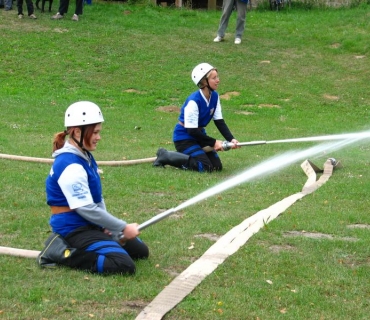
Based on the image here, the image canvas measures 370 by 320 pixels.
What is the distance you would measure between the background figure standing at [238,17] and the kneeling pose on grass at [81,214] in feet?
63.8

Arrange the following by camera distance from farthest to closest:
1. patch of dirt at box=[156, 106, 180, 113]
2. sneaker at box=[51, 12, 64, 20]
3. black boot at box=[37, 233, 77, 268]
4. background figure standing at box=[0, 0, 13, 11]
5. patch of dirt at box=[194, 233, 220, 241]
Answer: background figure standing at box=[0, 0, 13, 11]
sneaker at box=[51, 12, 64, 20]
patch of dirt at box=[156, 106, 180, 113]
patch of dirt at box=[194, 233, 220, 241]
black boot at box=[37, 233, 77, 268]

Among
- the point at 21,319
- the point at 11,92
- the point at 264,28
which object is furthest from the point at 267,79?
the point at 21,319

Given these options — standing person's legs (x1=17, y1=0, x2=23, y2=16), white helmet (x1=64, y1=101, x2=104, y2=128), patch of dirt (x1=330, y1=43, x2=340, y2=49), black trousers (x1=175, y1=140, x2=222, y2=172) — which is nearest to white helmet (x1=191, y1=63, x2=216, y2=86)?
black trousers (x1=175, y1=140, x2=222, y2=172)

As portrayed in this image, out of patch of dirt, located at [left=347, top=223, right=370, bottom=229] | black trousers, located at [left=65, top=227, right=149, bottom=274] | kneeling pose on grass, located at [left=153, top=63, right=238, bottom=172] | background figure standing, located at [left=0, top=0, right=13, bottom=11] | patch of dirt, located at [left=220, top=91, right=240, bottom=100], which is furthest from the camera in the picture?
background figure standing, located at [left=0, top=0, right=13, bottom=11]

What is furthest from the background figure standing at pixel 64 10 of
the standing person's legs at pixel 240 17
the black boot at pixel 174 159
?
the black boot at pixel 174 159

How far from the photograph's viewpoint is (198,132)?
12.4 metres

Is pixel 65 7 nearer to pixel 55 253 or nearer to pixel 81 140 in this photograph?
pixel 81 140

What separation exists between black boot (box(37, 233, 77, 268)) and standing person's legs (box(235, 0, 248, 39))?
1978 cm

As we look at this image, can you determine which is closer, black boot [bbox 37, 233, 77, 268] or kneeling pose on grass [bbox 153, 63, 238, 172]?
black boot [bbox 37, 233, 77, 268]

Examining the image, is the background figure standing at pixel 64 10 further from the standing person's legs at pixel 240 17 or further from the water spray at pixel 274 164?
the water spray at pixel 274 164

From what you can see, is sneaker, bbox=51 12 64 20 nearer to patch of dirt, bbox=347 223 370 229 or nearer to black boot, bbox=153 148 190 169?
black boot, bbox=153 148 190 169

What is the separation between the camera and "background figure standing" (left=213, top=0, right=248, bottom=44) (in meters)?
25.7

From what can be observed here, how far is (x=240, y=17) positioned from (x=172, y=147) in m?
12.2

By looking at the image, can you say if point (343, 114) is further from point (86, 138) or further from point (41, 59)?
point (86, 138)
